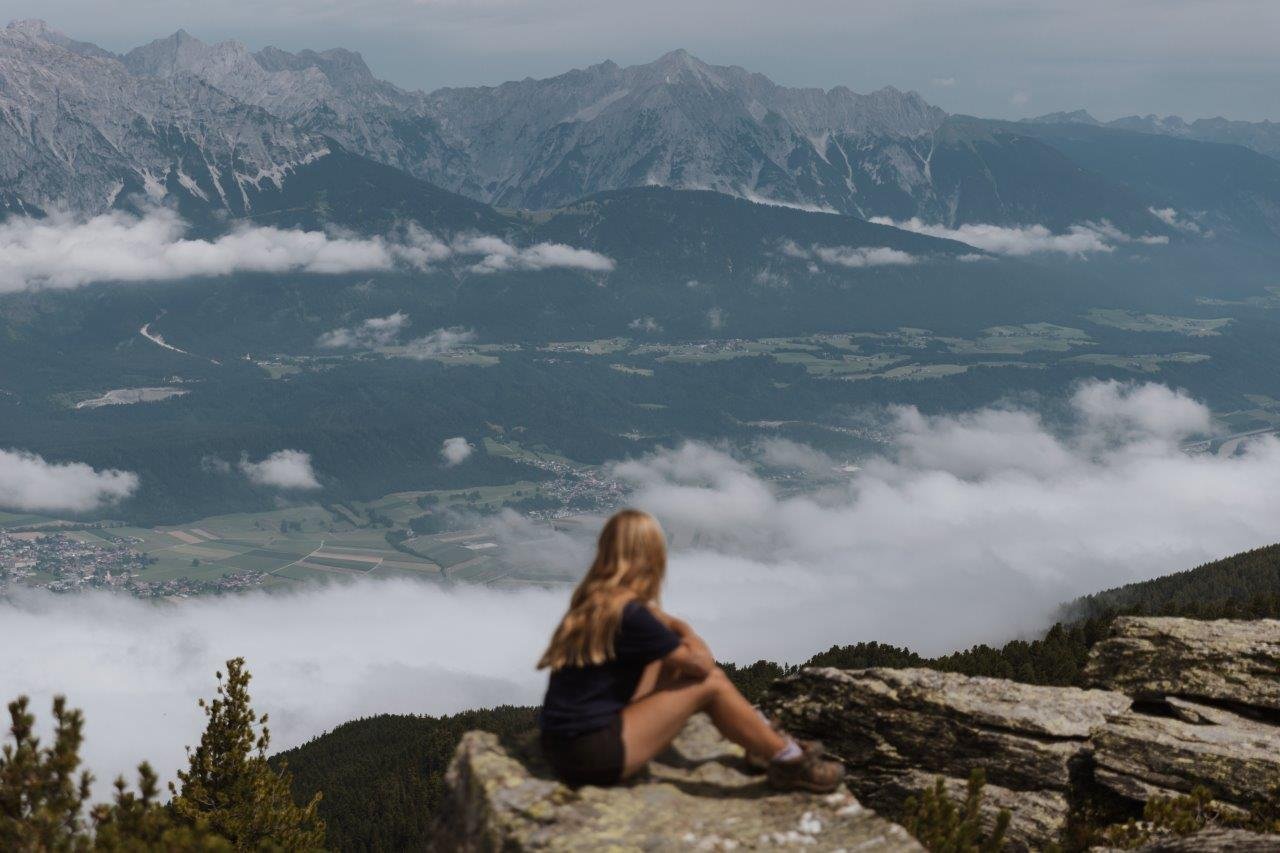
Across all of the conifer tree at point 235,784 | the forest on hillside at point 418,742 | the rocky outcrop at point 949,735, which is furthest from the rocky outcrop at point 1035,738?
the forest on hillside at point 418,742

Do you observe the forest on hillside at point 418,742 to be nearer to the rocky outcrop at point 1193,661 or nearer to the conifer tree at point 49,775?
the rocky outcrop at point 1193,661

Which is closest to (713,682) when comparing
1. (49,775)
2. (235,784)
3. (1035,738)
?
(1035,738)

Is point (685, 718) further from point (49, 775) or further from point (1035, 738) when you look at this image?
point (1035, 738)

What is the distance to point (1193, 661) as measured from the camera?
24.2 meters

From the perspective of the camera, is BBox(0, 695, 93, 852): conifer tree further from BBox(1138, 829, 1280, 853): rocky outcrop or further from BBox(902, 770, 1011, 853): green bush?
BBox(1138, 829, 1280, 853): rocky outcrop

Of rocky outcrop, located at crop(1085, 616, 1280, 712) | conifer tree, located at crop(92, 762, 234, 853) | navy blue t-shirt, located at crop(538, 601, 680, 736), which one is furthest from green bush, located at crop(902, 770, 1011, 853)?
conifer tree, located at crop(92, 762, 234, 853)

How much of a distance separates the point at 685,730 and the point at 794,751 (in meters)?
2.49

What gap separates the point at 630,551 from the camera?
46.8 feet

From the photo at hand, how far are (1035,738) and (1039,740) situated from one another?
79mm

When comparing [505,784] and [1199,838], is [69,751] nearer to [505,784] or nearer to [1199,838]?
[505,784]

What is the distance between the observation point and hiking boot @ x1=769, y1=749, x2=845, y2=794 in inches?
574

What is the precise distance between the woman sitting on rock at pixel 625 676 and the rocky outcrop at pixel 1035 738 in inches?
298

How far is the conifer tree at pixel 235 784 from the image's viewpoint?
3822 cm

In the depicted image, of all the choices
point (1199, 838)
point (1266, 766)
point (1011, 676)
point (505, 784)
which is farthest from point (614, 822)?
point (1011, 676)
